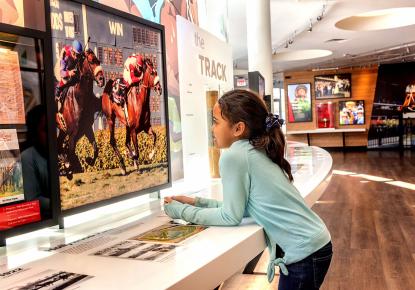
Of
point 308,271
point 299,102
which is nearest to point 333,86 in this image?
point 299,102

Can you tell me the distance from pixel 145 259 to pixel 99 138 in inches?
25.0

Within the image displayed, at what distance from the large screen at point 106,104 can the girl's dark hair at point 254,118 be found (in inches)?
18.5

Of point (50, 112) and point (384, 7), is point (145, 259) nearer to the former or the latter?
point (50, 112)

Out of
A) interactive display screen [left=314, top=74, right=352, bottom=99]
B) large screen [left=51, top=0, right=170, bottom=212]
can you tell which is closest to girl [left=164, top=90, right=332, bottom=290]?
large screen [left=51, top=0, right=170, bottom=212]

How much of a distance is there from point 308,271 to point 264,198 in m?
0.32

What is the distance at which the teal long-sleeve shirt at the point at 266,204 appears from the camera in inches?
57.4

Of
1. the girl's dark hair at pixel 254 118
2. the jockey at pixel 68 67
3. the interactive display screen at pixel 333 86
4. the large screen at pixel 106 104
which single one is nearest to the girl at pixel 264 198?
the girl's dark hair at pixel 254 118

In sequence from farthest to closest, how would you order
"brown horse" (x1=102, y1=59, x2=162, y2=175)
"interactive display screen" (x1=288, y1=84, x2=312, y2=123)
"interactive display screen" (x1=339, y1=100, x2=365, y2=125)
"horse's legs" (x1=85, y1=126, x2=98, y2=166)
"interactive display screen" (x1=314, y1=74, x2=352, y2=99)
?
"interactive display screen" (x1=288, y1=84, x2=312, y2=123) → "interactive display screen" (x1=314, y1=74, x2=352, y2=99) → "interactive display screen" (x1=339, y1=100, x2=365, y2=125) → "brown horse" (x1=102, y1=59, x2=162, y2=175) → "horse's legs" (x1=85, y1=126, x2=98, y2=166)

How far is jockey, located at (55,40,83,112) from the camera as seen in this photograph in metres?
1.46

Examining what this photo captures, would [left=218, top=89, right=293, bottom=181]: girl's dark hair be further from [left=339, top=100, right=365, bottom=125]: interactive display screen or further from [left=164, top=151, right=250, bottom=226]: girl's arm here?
[left=339, top=100, right=365, bottom=125]: interactive display screen

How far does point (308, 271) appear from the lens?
151cm

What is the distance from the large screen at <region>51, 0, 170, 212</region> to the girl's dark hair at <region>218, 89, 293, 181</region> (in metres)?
0.47

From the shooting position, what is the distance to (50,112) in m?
1.37

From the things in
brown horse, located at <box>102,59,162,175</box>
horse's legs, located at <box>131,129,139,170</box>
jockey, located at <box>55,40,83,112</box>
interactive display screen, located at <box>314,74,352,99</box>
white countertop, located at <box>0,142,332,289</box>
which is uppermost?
interactive display screen, located at <box>314,74,352,99</box>
